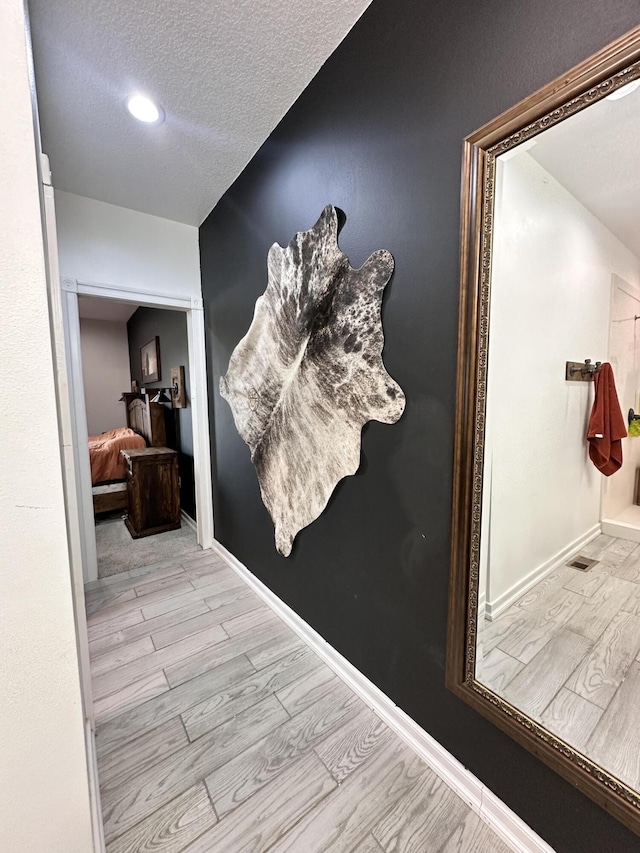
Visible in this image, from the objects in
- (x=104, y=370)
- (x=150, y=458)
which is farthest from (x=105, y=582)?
(x=104, y=370)

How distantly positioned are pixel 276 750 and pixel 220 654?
1.93 feet

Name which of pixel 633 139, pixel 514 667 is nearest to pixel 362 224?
pixel 633 139

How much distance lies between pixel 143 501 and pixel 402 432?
9.55 ft

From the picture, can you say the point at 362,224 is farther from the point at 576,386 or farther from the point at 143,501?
the point at 143,501

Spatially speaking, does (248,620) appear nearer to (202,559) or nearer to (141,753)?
(141,753)

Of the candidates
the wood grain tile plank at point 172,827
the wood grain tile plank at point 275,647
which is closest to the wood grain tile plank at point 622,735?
the wood grain tile plank at point 172,827

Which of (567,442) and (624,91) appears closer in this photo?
(624,91)

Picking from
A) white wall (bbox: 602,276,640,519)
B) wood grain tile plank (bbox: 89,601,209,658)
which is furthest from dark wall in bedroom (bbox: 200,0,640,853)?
wood grain tile plank (bbox: 89,601,209,658)

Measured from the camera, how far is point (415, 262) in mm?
1086

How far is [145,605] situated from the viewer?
2.16 metres

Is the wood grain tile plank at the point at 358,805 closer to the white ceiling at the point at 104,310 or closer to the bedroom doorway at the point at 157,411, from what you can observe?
the bedroom doorway at the point at 157,411

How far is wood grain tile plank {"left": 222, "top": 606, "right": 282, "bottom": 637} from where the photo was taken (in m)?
1.92

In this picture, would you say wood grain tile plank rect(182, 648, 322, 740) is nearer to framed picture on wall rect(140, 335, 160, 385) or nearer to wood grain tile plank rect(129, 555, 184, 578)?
wood grain tile plank rect(129, 555, 184, 578)

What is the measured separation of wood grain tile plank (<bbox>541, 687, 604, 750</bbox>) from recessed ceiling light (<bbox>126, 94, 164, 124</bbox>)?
2624 millimetres
